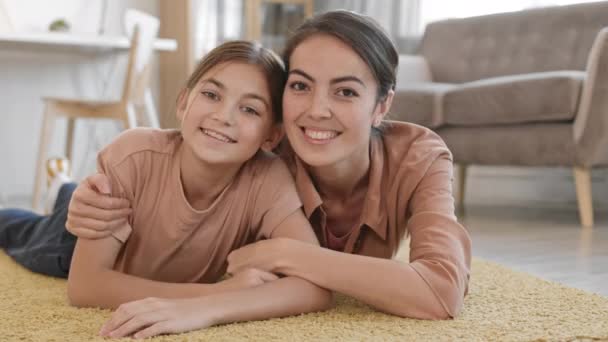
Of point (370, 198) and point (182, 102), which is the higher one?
point (182, 102)

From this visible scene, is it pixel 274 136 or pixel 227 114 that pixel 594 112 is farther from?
pixel 227 114

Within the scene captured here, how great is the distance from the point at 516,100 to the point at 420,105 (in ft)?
1.44

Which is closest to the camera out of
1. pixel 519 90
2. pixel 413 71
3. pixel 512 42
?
pixel 519 90

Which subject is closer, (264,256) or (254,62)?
(264,256)

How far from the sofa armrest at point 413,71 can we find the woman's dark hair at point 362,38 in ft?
6.80

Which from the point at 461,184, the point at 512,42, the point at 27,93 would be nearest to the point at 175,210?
the point at 461,184

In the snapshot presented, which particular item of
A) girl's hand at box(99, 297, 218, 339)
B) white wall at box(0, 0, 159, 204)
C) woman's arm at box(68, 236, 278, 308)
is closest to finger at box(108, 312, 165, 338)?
girl's hand at box(99, 297, 218, 339)

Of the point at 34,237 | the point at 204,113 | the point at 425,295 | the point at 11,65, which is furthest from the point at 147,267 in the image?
the point at 11,65

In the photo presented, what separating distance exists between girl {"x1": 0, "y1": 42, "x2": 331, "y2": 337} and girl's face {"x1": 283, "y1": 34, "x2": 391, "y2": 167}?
2.3 inches

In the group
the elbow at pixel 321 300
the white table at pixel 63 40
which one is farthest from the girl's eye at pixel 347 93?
the white table at pixel 63 40

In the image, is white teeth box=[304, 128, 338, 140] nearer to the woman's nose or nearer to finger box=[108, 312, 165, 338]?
the woman's nose

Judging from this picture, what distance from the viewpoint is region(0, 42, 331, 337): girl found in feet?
3.94

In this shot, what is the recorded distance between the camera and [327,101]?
1.25m

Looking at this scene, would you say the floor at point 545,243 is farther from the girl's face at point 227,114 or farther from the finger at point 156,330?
the finger at point 156,330
